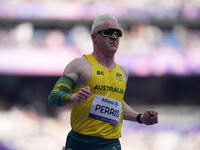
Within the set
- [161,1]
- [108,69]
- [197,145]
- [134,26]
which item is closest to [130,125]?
[197,145]

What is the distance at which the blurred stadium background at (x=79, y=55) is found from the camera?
1234cm

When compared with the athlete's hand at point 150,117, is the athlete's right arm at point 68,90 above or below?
above

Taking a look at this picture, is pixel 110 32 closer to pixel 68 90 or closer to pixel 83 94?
pixel 68 90

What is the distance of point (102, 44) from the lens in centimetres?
397

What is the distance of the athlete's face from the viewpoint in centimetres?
395

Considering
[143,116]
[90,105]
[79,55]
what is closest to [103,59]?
[90,105]

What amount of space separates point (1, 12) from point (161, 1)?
5448mm

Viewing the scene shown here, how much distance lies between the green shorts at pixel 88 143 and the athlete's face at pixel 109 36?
0.85 m

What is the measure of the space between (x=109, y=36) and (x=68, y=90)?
0.71 metres

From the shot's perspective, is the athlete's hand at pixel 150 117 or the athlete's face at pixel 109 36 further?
the athlete's face at pixel 109 36

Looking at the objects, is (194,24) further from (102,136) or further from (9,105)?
(102,136)

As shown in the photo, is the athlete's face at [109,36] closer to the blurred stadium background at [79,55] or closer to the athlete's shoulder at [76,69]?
the athlete's shoulder at [76,69]

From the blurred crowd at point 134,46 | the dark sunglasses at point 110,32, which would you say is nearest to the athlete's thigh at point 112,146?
the dark sunglasses at point 110,32

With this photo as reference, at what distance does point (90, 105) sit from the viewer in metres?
3.77
